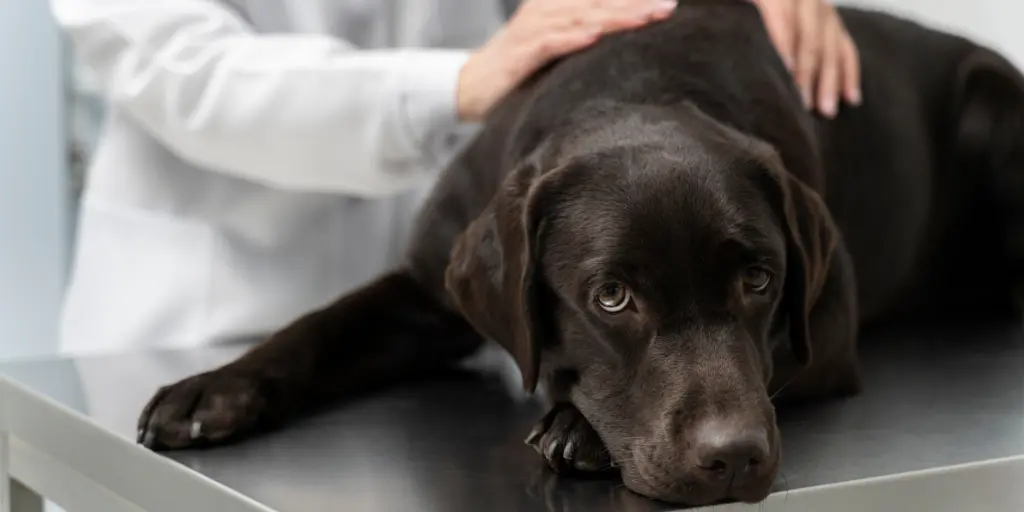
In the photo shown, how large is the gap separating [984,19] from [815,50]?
883 mm

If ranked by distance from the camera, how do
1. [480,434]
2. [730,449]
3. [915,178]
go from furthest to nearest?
1. [915,178]
2. [480,434]
3. [730,449]

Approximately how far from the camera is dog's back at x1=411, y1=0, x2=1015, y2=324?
1202mm

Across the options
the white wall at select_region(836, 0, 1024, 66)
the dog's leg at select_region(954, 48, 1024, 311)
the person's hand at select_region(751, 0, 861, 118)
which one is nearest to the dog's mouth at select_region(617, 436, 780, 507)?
the person's hand at select_region(751, 0, 861, 118)

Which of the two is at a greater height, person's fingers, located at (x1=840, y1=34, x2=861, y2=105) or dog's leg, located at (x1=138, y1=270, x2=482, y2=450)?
person's fingers, located at (x1=840, y1=34, x2=861, y2=105)

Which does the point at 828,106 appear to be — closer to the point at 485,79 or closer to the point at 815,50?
the point at 815,50

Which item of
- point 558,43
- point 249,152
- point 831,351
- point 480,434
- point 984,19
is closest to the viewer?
point 480,434

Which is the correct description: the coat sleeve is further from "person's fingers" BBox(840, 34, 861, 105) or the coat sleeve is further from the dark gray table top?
"person's fingers" BBox(840, 34, 861, 105)

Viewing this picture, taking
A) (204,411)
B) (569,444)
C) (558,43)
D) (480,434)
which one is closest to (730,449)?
(569,444)

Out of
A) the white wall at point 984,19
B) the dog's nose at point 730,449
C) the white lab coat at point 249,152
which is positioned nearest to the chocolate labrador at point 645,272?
the dog's nose at point 730,449

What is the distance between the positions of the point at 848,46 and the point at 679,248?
2.29ft

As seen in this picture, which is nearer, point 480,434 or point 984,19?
point 480,434

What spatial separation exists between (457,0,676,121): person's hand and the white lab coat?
0.10ft

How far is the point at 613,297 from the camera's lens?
36.8 inches

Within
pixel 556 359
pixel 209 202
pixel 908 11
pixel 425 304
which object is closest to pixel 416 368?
pixel 425 304
